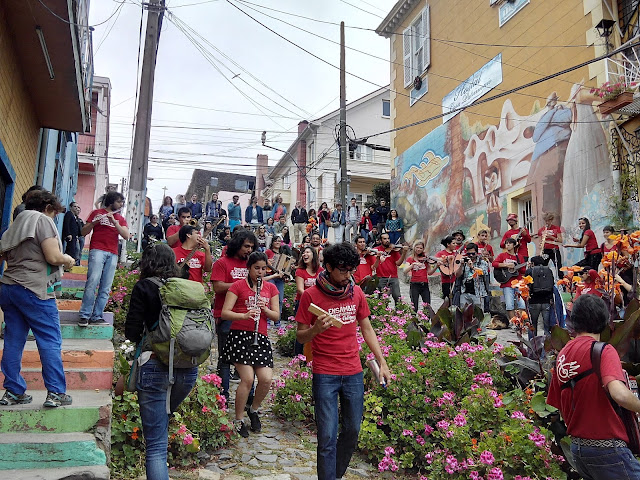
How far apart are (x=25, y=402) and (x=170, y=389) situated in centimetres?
165

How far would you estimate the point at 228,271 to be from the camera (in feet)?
18.6

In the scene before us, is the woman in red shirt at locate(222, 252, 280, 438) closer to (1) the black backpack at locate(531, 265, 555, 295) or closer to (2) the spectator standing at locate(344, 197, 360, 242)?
(1) the black backpack at locate(531, 265, 555, 295)

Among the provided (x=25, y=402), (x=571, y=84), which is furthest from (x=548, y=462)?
(x=571, y=84)

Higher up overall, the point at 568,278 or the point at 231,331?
the point at 568,278

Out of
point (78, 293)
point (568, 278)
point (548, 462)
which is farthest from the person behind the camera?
point (78, 293)

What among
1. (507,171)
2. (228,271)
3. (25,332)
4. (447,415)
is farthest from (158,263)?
(507,171)

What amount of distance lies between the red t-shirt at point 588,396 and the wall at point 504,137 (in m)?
8.28

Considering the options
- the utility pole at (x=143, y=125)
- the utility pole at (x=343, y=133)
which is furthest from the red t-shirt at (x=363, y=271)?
the utility pole at (x=343, y=133)

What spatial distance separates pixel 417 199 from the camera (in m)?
17.9

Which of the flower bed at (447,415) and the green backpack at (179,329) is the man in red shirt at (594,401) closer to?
the flower bed at (447,415)

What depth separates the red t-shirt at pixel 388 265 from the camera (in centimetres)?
1018

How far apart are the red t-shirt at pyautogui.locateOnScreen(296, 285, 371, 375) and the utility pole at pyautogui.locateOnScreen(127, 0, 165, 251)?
7755 mm

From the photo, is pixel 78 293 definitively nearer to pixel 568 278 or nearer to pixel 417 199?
pixel 568 278

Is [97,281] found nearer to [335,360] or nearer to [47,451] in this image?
[47,451]
